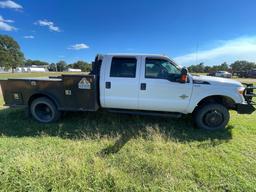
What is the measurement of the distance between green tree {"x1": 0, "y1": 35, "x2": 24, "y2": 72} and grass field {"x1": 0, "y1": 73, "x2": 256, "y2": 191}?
7569 centimetres

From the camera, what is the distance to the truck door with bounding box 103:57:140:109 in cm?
489

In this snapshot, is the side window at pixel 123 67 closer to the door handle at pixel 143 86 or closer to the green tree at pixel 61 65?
the door handle at pixel 143 86

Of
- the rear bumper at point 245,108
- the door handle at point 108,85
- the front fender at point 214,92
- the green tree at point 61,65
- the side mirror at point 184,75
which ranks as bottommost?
the rear bumper at point 245,108

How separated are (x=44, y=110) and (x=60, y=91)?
977 mm

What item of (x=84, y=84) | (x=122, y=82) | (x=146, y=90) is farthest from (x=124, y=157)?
(x=84, y=84)

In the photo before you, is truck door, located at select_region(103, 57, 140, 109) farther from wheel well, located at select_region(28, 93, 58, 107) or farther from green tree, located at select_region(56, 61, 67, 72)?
green tree, located at select_region(56, 61, 67, 72)

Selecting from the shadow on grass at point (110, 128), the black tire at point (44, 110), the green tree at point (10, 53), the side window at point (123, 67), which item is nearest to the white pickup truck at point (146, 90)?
the side window at point (123, 67)

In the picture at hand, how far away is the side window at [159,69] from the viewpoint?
4840 millimetres

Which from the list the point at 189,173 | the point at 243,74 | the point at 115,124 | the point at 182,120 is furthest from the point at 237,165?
the point at 243,74

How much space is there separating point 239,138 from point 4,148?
5118mm

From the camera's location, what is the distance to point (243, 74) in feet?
143

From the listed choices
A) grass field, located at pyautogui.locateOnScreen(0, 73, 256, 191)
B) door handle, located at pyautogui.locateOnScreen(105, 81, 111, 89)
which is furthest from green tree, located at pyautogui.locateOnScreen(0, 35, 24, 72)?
door handle, located at pyautogui.locateOnScreen(105, 81, 111, 89)

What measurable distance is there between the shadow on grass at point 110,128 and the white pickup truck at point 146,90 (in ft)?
1.34

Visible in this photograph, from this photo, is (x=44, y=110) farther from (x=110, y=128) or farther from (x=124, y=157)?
(x=124, y=157)
